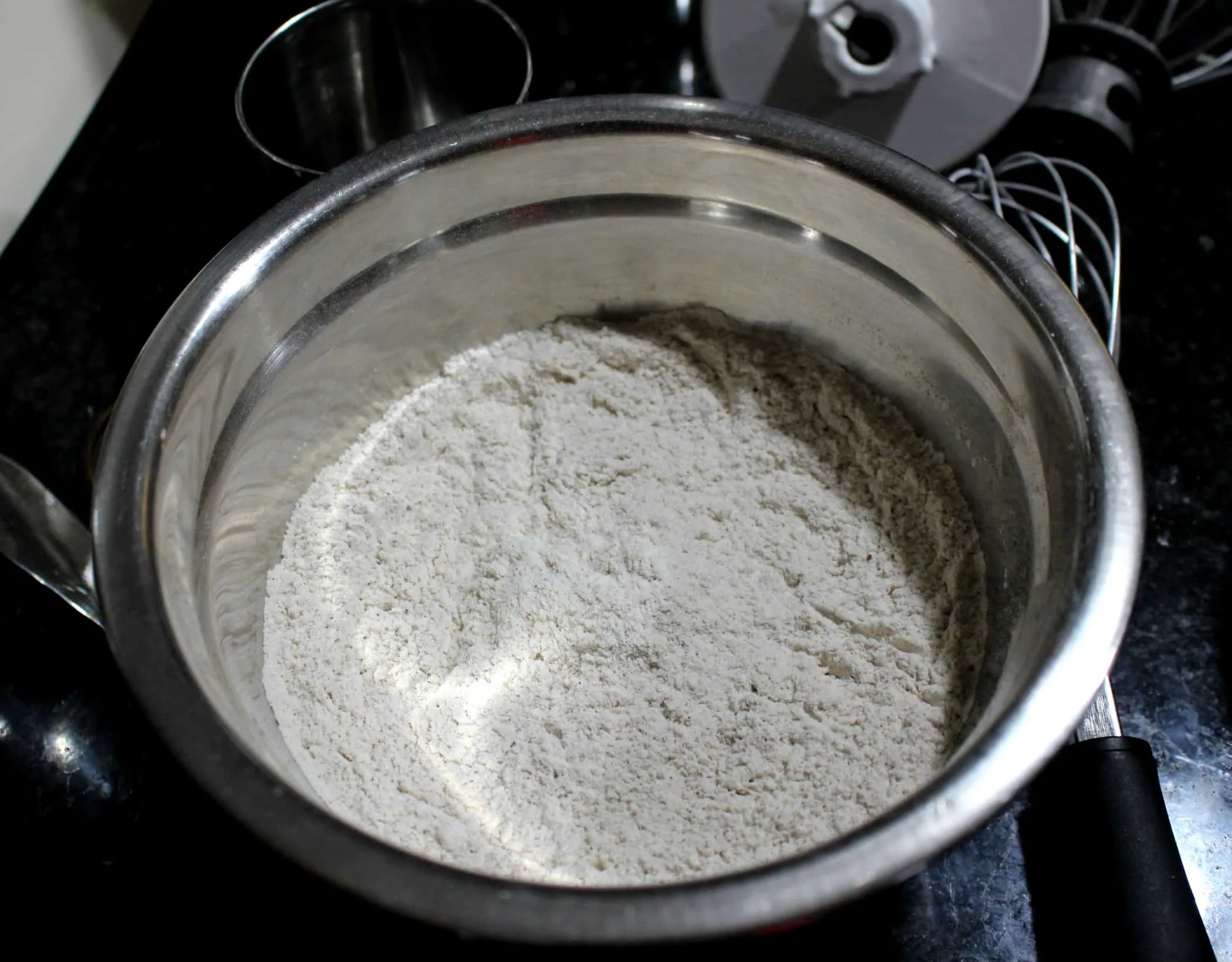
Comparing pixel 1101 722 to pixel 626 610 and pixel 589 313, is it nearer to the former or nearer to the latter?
pixel 626 610

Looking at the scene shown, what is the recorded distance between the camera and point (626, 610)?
694mm

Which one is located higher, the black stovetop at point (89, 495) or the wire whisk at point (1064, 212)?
the wire whisk at point (1064, 212)

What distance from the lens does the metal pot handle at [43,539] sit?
70 cm

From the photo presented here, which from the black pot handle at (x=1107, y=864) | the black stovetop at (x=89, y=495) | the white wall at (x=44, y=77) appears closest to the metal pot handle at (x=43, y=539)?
the black stovetop at (x=89, y=495)

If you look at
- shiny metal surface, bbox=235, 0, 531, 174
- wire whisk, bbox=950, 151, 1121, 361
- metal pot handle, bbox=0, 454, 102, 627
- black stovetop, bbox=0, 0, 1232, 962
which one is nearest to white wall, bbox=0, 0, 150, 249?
black stovetop, bbox=0, 0, 1232, 962

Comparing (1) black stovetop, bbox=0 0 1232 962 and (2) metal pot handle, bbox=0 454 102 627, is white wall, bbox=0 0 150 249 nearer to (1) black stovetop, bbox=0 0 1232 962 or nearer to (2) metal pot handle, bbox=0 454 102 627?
(1) black stovetop, bbox=0 0 1232 962

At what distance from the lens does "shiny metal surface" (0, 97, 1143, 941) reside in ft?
1.52

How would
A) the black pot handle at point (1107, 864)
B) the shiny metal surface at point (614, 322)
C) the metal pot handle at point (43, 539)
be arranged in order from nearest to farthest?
the shiny metal surface at point (614, 322), the black pot handle at point (1107, 864), the metal pot handle at point (43, 539)

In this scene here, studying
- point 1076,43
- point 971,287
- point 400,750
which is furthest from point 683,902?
point 1076,43

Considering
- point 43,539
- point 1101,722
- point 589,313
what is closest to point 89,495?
point 43,539

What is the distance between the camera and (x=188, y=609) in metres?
0.56

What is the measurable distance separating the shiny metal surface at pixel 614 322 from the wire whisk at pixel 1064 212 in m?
0.18

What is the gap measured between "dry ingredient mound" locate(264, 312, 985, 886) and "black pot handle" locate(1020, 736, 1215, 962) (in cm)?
8

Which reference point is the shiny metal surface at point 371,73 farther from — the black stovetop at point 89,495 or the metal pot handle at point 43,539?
the metal pot handle at point 43,539
